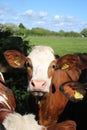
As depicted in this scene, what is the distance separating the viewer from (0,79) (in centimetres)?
869

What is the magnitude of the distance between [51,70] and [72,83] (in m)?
1.28

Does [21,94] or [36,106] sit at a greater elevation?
[36,106]

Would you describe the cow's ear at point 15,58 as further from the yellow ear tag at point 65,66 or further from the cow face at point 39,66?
the yellow ear tag at point 65,66

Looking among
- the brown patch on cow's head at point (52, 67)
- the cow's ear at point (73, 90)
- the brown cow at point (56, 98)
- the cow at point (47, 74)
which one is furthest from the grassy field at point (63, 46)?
the cow's ear at point (73, 90)

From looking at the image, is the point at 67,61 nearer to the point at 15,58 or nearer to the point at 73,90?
the point at 15,58

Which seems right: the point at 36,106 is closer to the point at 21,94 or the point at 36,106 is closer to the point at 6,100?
the point at 6,100

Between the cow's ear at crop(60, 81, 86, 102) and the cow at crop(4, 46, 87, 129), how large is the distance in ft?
2.35

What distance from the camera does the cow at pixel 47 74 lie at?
7.21m

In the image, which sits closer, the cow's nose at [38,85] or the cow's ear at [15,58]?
the cow's nose at [38,85]

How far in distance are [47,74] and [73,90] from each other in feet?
3.77

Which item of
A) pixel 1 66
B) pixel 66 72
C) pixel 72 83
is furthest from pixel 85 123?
pixel 1 66

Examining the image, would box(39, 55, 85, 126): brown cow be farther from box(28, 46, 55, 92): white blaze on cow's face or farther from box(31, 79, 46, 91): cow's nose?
box(31, 79, 46, 91): cow's nose

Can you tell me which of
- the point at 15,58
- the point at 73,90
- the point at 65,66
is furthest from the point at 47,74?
the point at 73,90

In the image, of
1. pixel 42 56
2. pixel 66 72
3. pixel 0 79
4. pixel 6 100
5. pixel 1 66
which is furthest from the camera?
pixel 1 66
